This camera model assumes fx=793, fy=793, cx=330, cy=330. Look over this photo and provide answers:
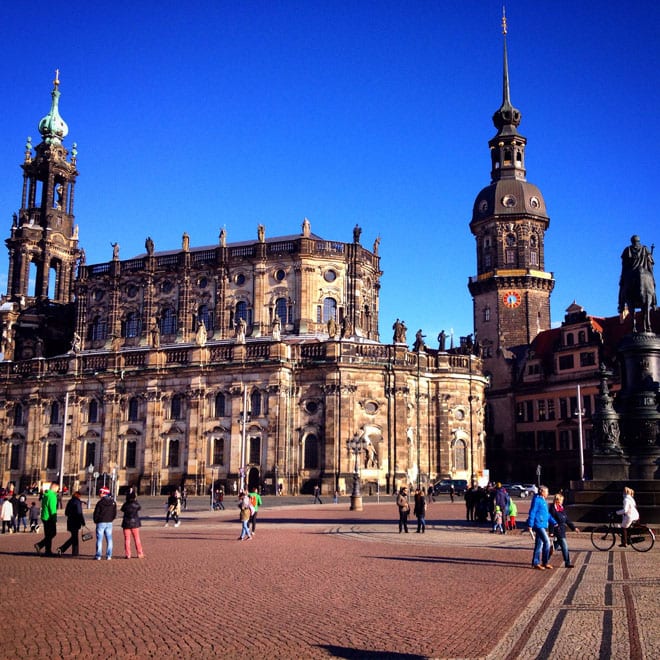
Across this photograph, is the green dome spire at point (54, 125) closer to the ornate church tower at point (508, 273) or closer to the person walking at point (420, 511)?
the ornate church tower at point (508, 273)

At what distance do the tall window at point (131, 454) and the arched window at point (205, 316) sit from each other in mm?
12562

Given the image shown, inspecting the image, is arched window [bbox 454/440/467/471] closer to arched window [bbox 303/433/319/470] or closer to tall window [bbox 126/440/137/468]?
arched window [bbox 303/433/319/470]

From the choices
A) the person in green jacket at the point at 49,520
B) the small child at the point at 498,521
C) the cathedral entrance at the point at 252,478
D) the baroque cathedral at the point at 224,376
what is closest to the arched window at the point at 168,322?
the baroque cathedral at the point at 224,376

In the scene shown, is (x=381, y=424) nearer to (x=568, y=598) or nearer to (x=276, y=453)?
(x=276, y=453)

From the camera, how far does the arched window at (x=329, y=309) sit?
72.2 meters

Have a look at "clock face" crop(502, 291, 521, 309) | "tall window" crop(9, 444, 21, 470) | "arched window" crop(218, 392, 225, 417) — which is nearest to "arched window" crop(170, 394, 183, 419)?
"arched window" crop(218, 392, 225, 417)

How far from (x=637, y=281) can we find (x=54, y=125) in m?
76.2

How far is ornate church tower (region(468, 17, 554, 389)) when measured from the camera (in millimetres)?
87312

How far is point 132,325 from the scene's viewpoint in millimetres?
78062

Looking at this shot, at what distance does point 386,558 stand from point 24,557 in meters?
9.65

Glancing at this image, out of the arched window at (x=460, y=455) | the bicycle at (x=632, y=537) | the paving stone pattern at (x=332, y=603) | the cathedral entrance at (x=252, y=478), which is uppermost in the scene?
the arched window at (x=460, y=455)

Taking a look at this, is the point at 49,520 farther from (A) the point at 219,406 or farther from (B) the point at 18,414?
(B) the point at 18,414

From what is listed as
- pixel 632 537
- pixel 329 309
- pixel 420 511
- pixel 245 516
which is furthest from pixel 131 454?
pixel 632 537

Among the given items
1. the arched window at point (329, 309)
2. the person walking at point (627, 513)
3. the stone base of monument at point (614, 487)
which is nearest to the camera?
the person walking at point (627, 513)
